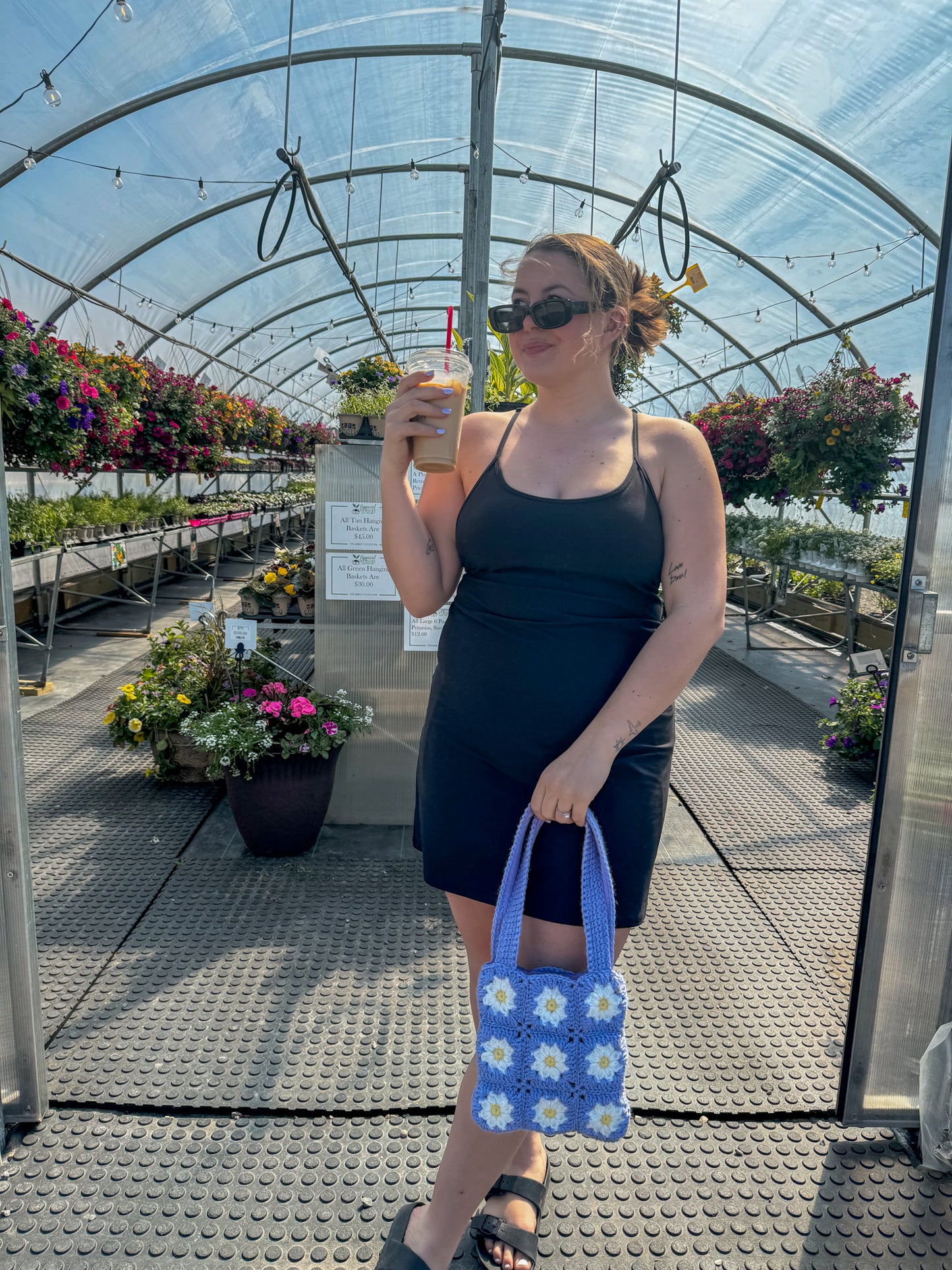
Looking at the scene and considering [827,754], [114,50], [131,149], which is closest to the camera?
[827,754]

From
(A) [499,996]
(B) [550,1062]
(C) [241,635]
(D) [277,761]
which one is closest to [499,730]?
(A) [499,996]

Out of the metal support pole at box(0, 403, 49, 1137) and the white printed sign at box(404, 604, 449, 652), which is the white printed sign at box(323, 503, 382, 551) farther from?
the metal support pole at box(0, 403, 49, 1137)

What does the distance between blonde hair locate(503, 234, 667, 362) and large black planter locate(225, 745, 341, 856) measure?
206 centimetres

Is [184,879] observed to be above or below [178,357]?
below

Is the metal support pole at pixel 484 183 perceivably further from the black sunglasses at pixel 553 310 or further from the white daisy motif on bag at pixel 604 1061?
→ the white daisy motif on bag at pixel 604 1061

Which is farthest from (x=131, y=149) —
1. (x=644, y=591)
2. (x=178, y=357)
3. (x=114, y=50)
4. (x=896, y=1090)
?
(x=896, y=1090)

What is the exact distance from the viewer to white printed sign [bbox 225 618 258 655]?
3379 millimetres

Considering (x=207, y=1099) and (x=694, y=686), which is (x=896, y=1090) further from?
(x=694, y=686)

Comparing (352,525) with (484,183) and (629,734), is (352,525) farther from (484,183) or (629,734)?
(629,734)

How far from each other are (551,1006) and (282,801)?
2021 mm

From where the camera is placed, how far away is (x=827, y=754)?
462 cm

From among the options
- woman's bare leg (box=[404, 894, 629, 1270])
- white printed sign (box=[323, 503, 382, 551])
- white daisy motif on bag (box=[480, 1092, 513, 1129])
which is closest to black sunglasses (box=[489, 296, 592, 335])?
woman's bare leg (box=[404, 894, 629, 1270])

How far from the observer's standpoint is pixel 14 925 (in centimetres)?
174

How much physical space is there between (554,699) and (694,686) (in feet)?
16.1
